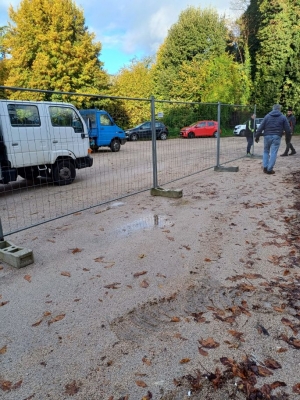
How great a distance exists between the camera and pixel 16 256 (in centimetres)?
357

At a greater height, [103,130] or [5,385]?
[103,130]

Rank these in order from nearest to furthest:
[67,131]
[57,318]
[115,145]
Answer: [57,318], [67,131], [115,145]

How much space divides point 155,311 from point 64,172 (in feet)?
20.6

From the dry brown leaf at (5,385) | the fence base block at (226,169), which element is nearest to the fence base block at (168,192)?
the fence base block at (226,169)

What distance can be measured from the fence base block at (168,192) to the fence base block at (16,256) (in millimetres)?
3421

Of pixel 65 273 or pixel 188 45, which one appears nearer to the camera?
pixel 65 273

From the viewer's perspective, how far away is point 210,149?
10273 millimetres

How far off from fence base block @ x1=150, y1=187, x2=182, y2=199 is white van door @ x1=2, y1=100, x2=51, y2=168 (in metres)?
2.96

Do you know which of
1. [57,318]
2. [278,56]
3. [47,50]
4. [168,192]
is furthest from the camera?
[278,56]

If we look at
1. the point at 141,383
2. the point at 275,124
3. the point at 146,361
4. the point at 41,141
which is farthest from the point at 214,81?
the point at 141,383

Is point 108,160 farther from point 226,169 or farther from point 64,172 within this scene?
point 226,169

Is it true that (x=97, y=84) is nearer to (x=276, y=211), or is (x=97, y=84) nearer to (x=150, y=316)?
(x=276, y=211)

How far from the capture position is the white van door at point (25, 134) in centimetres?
681

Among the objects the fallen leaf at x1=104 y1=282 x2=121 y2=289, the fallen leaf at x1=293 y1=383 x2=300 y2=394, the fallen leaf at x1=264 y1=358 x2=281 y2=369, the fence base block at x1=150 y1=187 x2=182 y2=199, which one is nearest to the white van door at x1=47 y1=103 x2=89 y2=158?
the fence base block at x1=150 y1=187 x2=182 y2=199
